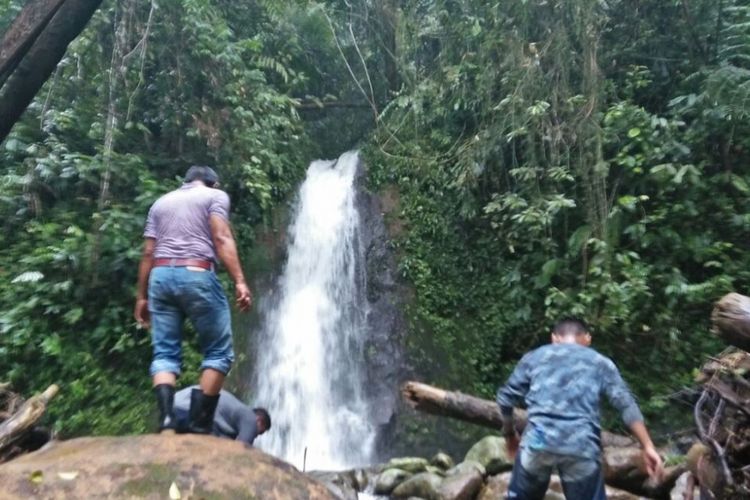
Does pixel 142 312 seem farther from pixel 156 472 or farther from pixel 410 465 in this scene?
pixel 410 465

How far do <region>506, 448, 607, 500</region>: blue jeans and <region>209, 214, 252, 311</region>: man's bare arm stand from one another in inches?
79.1

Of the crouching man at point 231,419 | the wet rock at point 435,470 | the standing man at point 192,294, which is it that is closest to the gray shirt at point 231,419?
the crouching man at point 231,419

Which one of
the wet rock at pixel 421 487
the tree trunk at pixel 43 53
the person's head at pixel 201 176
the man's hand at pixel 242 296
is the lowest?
the wet rock at pixel 421 487

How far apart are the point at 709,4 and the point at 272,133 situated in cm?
700

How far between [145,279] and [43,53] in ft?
9.78

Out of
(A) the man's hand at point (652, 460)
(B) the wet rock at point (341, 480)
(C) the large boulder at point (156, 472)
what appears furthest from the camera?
(B) the wet rock at point (341, 480)

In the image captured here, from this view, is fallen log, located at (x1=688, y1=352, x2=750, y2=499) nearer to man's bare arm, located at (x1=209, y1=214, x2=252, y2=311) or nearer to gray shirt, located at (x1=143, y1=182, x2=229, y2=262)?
man's bare arm, located at (x1=209, y1=214, x2=252, y2=311)

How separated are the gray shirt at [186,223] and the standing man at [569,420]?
7.46ft

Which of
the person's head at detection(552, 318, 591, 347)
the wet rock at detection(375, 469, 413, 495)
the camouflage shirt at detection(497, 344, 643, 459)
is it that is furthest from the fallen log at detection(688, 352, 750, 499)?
the wet rock at detection(375, 469, 413, 495)

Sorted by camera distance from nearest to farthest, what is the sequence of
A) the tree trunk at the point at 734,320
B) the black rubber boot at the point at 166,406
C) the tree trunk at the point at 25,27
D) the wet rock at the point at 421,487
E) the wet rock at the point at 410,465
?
1. the tree trunk at the point at 734,320
2. the black rubber boot at the point at 166,406
3. the tree trunk at the point at 25,27
4. the wet rock at the point at 421,487
5. the wet rock at the point at 410,465

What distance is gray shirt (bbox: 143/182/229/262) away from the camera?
3633 mm

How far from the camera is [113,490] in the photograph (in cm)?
260

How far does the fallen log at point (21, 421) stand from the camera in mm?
4223

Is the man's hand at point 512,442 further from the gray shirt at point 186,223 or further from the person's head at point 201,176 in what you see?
the person's head at point 201,176
